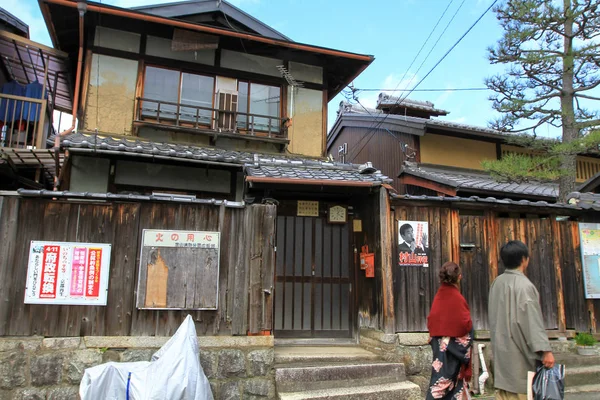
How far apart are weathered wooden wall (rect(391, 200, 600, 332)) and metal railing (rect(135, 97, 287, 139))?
456 centimetres

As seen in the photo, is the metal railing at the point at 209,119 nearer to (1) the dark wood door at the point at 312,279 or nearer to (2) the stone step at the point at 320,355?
(1) the dark wood door at the point at 312,279

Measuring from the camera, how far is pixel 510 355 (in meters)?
4.01

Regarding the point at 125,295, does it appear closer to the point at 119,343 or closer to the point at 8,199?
the point at 119,343

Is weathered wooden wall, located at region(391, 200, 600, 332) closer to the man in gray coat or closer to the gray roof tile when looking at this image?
the gray roof tile

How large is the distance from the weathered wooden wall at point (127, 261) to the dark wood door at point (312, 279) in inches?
63.1

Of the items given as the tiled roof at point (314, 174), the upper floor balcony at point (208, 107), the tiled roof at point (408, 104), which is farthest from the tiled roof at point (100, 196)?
the tiled roof at point (408, 104)

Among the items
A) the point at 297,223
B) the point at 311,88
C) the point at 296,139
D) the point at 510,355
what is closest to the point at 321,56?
the point at 311,88

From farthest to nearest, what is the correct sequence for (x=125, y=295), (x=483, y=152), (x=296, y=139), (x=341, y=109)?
(x=341, y=109) → (x=483, y=152) → (x=296, y=139) → (x=125, y=295)

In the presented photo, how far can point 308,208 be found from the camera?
27.7 feet

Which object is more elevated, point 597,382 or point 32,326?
point 32,326

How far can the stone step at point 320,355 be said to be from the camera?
6605mm

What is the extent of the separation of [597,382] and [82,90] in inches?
476

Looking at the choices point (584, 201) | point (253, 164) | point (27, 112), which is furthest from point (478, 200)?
point (27, 112)

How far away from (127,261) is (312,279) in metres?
3.63
